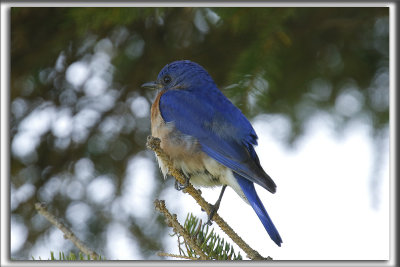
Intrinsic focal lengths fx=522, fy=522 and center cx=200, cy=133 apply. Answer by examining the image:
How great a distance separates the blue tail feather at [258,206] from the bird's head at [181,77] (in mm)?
769

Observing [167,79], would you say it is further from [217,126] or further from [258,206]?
[258,206]

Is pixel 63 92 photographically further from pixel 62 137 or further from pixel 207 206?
pixel 207 206

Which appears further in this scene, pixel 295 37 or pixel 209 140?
pixel 295 37

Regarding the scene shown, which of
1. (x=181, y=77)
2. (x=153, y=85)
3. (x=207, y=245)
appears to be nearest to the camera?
(x=207, y=245)

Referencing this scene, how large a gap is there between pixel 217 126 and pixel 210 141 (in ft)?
0.38

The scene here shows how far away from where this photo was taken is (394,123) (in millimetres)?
2600

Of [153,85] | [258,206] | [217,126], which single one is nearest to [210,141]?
[217,126]

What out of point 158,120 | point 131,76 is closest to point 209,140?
point 158,120

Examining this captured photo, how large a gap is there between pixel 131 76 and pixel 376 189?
5.13 feet

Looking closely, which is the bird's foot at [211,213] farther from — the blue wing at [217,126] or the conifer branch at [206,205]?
the blue wing at [217,126]

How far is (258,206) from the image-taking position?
8.36 ft

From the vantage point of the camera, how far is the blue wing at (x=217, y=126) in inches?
105

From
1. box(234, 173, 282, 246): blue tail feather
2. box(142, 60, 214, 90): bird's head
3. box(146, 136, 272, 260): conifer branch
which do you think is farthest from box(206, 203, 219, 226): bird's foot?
box(142, 60, 214, 90): bird's head

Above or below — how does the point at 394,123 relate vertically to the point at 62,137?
above
